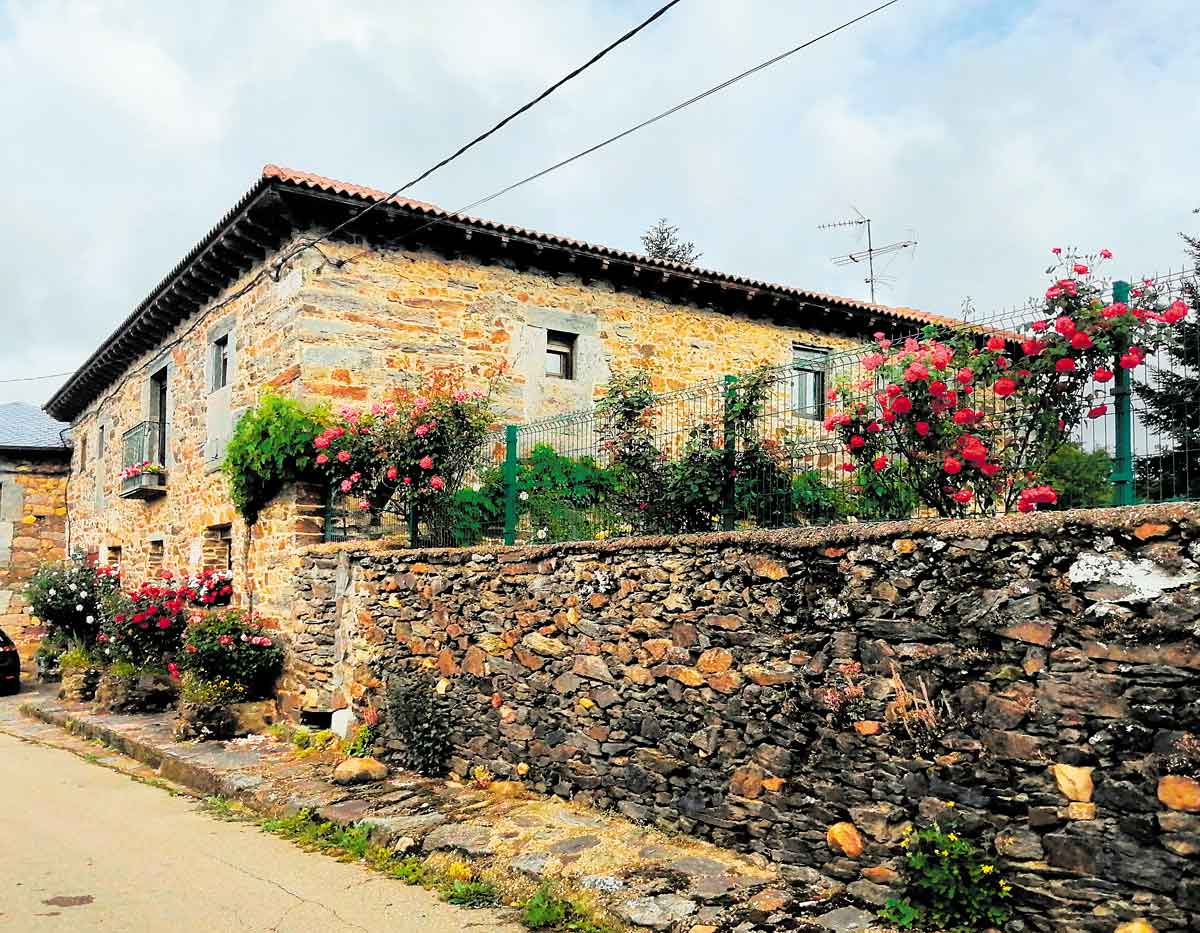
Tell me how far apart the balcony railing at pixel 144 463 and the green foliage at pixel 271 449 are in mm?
4613

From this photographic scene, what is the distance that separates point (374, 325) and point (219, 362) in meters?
3.24

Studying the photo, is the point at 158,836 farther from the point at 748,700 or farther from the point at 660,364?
the point at 660,364

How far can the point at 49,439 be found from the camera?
74.5 ft

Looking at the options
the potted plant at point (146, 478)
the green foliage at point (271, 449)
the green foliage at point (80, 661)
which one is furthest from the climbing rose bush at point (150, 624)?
the green foliage at point (271, 449)

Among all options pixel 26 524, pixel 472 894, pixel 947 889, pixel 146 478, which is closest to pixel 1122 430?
pixel 947 889

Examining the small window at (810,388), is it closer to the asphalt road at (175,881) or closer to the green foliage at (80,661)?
the asphalt road at (175,881)

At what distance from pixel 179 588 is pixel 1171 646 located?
11.0 meters

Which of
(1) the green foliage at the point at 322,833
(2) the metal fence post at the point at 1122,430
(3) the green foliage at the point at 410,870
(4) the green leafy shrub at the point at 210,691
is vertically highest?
(2) the metal fence post at the point at 1122,430

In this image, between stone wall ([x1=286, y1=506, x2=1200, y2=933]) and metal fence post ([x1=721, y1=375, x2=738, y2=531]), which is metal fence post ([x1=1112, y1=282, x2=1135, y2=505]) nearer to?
stone wall ([x1=286, y1=506, x2=1200, y2=933])

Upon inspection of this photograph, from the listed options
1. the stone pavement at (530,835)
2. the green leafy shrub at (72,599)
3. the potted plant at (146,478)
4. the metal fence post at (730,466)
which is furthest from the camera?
the green leafy shrub at (72,599)

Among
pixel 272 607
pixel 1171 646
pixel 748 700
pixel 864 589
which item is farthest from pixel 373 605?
pixel 1171 646

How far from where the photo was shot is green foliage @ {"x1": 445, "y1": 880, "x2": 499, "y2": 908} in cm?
512

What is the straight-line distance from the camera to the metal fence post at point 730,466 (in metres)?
6.12

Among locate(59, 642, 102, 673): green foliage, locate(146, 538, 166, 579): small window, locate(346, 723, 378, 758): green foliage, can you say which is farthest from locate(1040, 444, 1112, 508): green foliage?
locate(146, 538, 166, 579): small window
